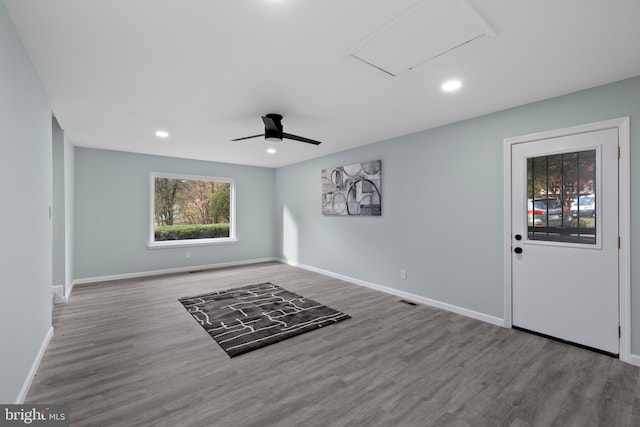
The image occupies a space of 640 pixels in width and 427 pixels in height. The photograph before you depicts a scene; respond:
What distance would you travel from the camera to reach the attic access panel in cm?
166

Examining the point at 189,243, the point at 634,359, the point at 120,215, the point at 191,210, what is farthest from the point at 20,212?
the point at 634,359

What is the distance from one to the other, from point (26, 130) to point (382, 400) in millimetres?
3214

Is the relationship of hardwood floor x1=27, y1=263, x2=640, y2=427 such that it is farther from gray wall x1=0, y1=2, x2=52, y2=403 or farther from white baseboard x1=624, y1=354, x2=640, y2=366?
gray wall x1=0, y1=2, x2=52, y2=403

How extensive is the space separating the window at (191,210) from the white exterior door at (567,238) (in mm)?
5737

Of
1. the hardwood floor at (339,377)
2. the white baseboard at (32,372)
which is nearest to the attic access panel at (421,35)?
the hardwood floor at (339,377)

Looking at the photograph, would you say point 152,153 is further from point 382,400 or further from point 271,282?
point 382,400

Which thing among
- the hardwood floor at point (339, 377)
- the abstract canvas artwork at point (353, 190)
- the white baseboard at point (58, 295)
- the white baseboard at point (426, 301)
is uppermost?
A: the abstract canvas artwork at point (353, 190)

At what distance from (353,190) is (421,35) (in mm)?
3379

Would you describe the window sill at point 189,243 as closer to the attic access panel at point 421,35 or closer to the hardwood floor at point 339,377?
the hardwood floor at point 339,377

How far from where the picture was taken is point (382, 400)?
6.54 ft

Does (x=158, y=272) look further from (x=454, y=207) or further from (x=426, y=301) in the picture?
(x=454, y=207)

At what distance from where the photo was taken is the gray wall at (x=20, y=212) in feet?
5.36

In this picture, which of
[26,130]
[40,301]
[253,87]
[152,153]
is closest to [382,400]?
[253,87]

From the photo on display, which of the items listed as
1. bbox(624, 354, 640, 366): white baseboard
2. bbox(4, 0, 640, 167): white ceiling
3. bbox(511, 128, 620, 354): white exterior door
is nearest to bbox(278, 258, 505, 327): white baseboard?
bbox(511, 128, 620, 354): white exterior door
